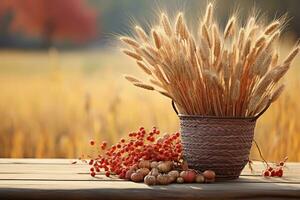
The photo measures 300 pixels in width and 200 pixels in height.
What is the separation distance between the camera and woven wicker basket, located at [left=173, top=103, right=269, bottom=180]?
1.42m

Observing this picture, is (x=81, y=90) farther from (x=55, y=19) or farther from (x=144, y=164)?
(x=144, y=164)

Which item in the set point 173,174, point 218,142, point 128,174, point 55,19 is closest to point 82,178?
point 128,174

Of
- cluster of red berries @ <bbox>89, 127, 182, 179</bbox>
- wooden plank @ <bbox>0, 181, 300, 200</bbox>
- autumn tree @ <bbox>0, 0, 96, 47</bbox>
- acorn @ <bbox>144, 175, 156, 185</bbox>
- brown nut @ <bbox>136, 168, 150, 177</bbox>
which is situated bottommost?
wooden plank @ <bbox>0, 181, 300, 200</bbox>

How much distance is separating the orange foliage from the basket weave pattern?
1.22 meters

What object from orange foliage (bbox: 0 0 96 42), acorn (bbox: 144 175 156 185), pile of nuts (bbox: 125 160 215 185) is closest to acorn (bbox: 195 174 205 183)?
pile of nuts (bbox: 125 160 215 185)

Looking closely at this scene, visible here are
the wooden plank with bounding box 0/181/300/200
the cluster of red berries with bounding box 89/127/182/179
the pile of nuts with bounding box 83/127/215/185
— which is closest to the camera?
the wooden plank with bounding box 0/181/300/200

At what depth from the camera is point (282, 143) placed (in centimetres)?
244

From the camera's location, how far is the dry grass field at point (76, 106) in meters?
2.48

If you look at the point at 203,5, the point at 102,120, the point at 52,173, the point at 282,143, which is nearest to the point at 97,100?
the point at 102,120

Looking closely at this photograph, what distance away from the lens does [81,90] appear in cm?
254

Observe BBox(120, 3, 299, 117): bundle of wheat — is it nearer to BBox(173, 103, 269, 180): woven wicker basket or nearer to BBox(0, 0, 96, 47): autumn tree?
BBox(173, 103, 269, 180): woven wicker basket

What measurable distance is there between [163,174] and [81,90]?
122cm

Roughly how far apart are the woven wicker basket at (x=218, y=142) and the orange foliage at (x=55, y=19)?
48.1 inches

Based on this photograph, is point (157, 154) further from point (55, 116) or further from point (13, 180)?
point (55, 116)
